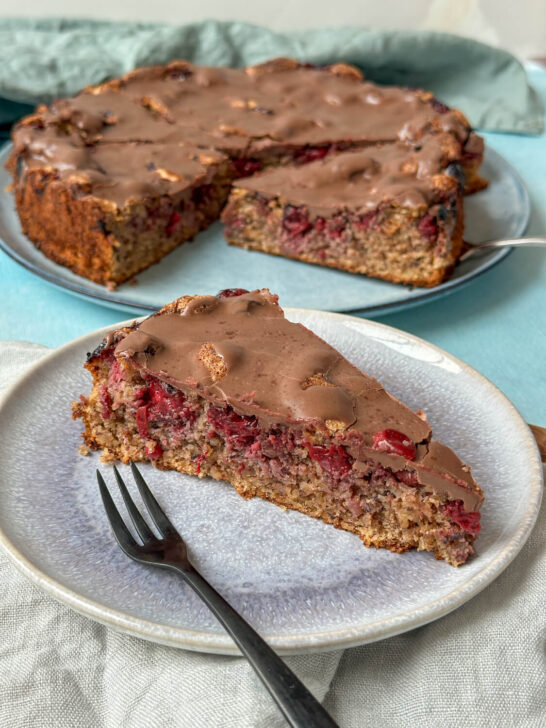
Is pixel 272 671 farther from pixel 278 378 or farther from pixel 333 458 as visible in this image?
pixel 278 378

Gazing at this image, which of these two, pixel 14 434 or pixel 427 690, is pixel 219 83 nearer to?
pixel 14 434

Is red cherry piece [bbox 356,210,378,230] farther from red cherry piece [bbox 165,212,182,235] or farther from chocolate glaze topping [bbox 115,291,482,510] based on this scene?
chocolate glaze topping [bbox 115,291,482,510]

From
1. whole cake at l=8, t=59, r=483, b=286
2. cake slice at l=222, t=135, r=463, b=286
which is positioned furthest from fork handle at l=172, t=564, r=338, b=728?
cake slice at l=222, t=135, r=463, b=286

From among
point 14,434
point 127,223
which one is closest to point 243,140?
point 127,223

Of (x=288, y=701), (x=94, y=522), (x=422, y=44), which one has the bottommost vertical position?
(x=94, y=522)

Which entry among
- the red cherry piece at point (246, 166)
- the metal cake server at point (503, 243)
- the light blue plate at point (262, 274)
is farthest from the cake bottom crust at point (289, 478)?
the red cherry piece at point (246, 166)

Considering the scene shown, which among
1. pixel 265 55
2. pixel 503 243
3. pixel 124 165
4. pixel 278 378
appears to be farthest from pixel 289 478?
pixel 265 55
